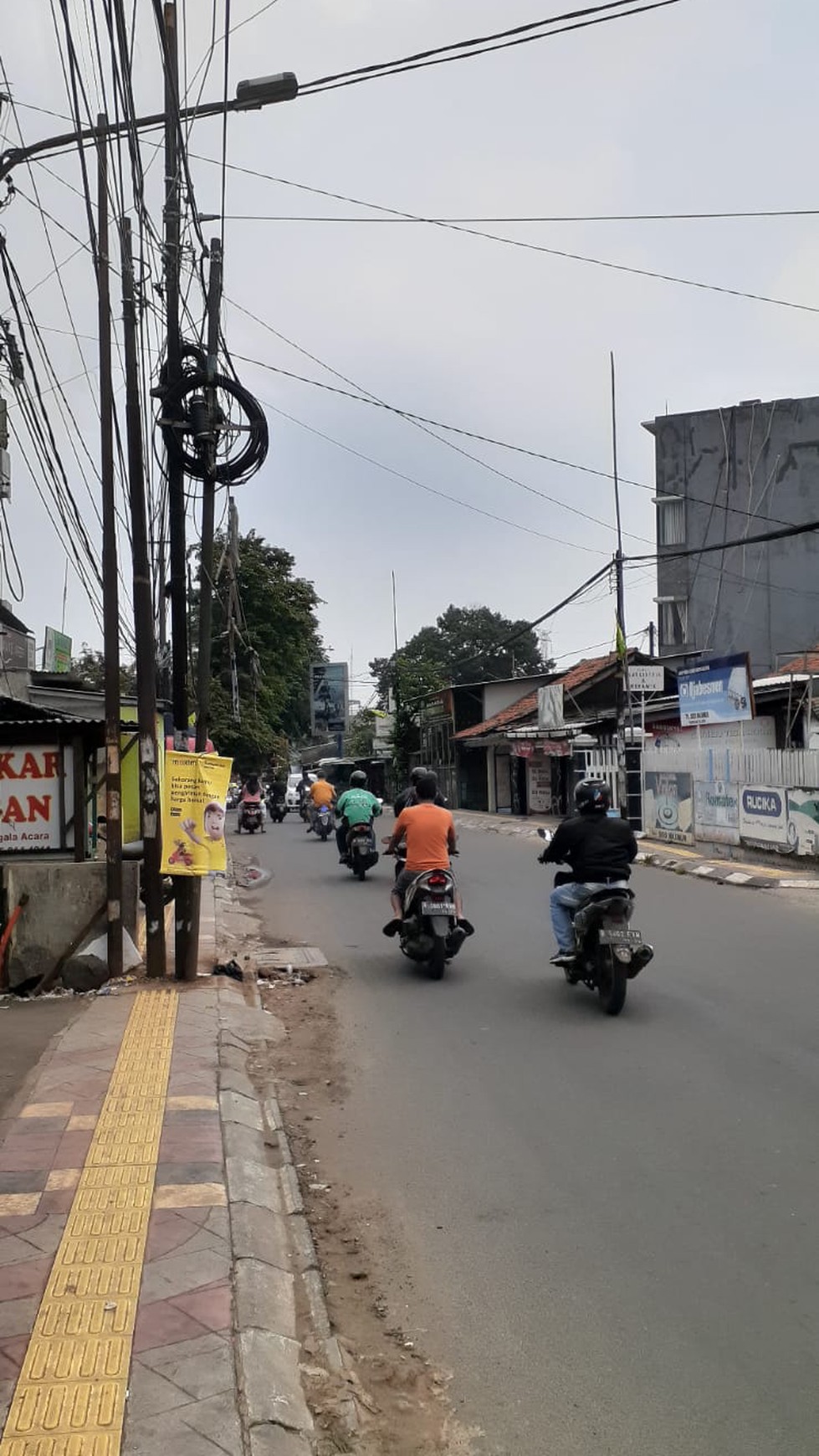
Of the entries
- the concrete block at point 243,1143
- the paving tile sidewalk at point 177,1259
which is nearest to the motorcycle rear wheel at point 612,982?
the paving tile sidewalk at point 177,1259

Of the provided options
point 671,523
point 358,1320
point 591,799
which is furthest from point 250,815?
point 358,1320

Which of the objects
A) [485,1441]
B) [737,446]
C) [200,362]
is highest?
[737,446]

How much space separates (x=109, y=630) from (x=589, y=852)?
417 centimetres

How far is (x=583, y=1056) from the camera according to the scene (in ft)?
23.6

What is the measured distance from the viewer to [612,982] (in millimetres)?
8273

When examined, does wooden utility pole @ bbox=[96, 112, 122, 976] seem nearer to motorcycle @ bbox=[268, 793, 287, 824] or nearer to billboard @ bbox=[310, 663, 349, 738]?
motorcycle @ bbox=[268, 793, 287, 824]

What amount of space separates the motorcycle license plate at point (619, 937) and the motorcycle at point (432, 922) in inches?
74.3

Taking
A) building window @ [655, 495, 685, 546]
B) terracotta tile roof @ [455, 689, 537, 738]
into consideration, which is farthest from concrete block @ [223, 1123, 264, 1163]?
building window @ [655, 495, 685, 546]

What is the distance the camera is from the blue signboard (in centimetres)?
2095

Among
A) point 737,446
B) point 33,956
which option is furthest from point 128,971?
point 737,446

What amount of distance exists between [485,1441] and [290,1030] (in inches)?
212

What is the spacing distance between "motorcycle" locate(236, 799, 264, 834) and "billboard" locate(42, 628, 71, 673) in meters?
5.85

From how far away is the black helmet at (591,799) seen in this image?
29.6 feet

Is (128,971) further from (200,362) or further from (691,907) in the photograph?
(691,907)
